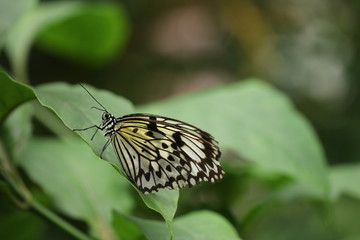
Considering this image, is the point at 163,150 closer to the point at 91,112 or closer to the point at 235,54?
the point at 91,112

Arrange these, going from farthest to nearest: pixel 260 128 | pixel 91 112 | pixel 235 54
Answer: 1. pixel 235 54
2. pixel 260 128
3. pixel 91 112

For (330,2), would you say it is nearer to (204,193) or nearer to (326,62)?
(326,62)

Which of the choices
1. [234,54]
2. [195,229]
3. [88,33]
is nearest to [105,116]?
[195,229]

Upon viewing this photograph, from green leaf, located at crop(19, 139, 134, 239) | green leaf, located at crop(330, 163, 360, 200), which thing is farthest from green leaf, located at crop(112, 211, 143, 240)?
green leaf, located at crop(330, 163, 360, 200)

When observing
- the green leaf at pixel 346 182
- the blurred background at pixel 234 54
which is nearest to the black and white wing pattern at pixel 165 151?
the green leaf at pixel 346 182

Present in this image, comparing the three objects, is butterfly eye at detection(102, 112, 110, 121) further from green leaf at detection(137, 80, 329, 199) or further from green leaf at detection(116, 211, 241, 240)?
green leaf at detection(137, 80, 329, 199)

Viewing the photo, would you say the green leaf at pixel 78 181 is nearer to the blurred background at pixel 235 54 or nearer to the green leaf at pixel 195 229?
the green leaf at pixel 195 229
